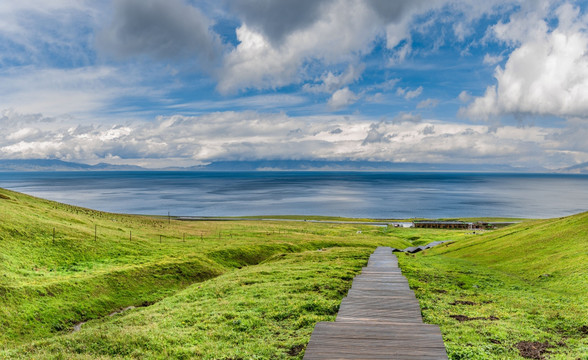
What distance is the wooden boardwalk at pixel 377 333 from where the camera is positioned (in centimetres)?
1038

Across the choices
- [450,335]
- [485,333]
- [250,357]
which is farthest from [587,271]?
[250,357]

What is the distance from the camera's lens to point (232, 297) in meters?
25.1

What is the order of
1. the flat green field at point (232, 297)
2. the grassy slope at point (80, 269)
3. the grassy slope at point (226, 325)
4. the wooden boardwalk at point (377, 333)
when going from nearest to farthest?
1. the wooden boardwalk at point (377, 333)
2. the grassy slope at point (226, 325)
3. the flat green field at point (232, 297)
4. the grassy slope at point (80, 269)

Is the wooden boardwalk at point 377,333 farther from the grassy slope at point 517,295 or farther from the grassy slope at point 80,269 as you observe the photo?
the grassy slope at point 80,269

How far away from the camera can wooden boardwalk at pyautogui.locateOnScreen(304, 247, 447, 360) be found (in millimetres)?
10383

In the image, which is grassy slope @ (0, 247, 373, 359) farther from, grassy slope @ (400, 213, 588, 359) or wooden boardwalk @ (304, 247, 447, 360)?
grassy slope @ (400, 213, 588, 359)

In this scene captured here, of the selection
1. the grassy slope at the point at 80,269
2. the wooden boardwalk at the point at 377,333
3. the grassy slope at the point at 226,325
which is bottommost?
the grassy slope at the point at 80,269

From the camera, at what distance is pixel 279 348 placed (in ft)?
47.4

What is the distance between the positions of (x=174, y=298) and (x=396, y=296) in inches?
746

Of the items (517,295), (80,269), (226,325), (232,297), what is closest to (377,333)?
(226,325)

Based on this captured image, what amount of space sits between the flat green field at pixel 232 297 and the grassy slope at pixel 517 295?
0.09 m

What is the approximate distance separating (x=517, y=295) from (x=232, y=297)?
19.4 metres

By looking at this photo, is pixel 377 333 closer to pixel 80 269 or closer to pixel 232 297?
pixel 232 297

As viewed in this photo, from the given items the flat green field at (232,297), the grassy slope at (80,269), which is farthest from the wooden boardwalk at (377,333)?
the grassy slope at (80,269)
